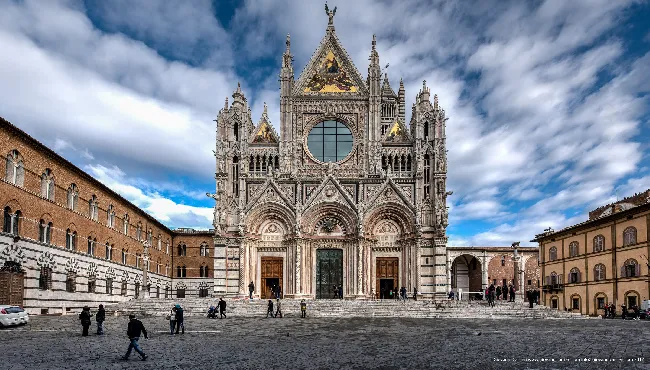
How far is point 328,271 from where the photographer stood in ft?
154

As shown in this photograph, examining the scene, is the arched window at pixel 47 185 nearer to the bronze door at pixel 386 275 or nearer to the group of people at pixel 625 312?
the bronze door at pixel 386 275

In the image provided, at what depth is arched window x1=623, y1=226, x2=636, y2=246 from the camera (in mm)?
42753

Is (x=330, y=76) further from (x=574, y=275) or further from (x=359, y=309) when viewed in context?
(x=574, y=275)

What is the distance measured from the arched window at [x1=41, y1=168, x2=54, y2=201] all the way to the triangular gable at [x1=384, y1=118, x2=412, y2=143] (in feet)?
83.8

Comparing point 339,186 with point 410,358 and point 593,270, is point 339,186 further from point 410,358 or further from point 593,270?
point 410,358

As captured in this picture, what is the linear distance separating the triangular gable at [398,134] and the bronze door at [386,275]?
9.79 meters

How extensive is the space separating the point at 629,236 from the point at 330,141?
24.2 metres

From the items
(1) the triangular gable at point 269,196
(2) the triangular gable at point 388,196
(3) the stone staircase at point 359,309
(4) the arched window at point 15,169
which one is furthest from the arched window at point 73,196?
(2) the triangular gable at point 388,196

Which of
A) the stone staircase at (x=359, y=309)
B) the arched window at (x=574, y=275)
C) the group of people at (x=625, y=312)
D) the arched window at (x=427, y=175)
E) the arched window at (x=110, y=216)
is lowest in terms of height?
the group of people at (x=625, y=312)

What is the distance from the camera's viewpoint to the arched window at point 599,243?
154 ft

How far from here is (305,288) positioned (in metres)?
45.8

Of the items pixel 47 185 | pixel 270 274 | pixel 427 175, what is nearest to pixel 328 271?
pixel 270 274

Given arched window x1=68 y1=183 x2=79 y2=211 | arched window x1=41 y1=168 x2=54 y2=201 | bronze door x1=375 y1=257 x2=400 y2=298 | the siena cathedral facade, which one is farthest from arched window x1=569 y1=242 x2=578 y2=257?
arched window x1=41 y1=168 x2=54 y2=201

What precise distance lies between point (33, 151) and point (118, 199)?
14184mm
